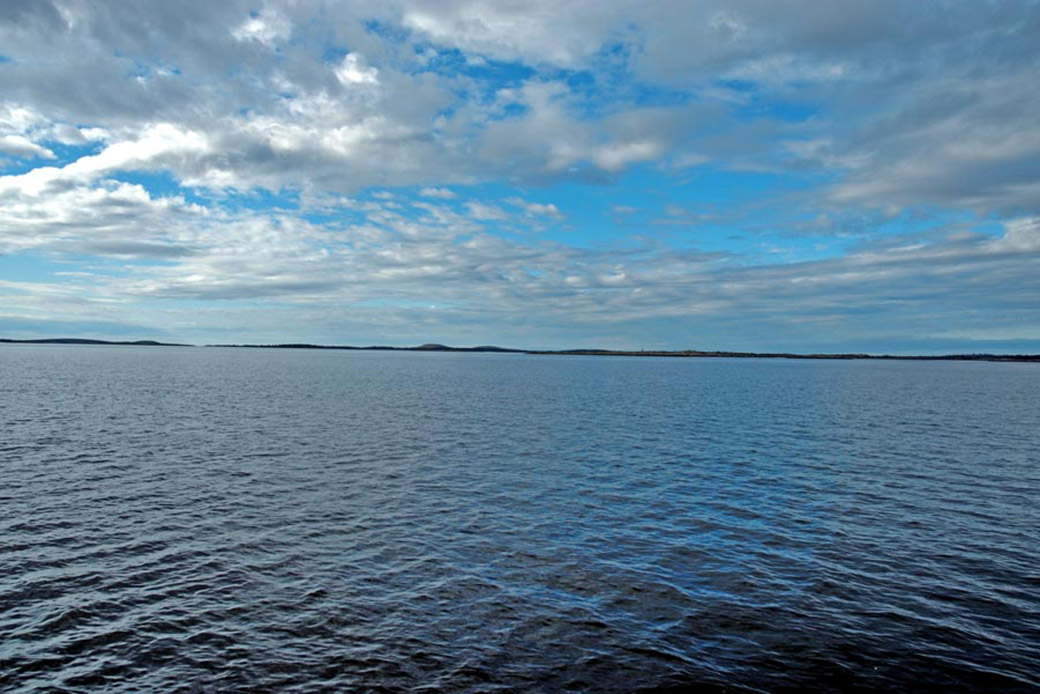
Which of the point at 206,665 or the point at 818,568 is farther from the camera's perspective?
the point at 818,568

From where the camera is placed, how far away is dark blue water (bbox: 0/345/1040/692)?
17281 millimetres

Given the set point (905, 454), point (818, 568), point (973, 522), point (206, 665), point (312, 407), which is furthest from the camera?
point (312, 407)

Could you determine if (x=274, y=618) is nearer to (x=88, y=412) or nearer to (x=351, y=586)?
(x=351, y=586)

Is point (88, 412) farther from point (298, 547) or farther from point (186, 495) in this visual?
point (298, 547)

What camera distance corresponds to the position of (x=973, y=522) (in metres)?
31.6

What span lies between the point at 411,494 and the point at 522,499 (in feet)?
21.4

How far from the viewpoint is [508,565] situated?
24859 mm

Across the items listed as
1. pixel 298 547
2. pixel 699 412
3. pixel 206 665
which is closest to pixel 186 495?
pixel 298 547

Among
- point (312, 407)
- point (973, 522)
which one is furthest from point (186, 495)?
point (312, 407)

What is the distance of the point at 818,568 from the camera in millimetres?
24969

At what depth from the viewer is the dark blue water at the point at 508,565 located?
17281mm

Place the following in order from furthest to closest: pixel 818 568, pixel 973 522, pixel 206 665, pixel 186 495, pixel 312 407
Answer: pixel 312 407
pixel 186 495
pixel 973 522
pixel 818 568
pixel 206 665

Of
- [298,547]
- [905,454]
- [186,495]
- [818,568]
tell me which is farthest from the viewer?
[905,454]

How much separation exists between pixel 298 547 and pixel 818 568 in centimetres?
2178
